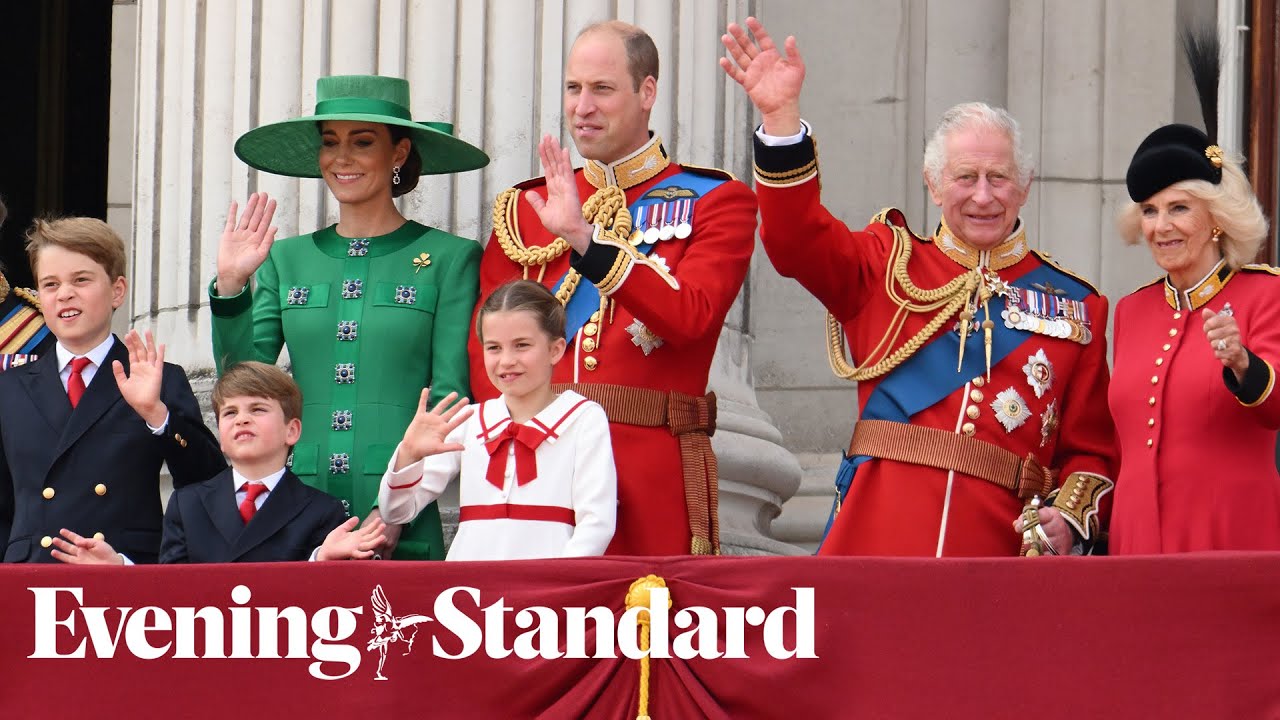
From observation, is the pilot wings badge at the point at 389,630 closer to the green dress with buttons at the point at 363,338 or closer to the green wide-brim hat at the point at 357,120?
the green dress with buttons at the point at 363,338

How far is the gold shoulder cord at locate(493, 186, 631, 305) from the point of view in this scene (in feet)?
17.2

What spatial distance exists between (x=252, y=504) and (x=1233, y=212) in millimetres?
2115

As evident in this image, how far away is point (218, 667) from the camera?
14.1 feet

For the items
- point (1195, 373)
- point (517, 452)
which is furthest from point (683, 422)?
point (1195, 373)

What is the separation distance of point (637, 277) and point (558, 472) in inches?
16.8

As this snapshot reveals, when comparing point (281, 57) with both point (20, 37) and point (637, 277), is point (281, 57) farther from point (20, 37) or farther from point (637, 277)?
point (20, 37)

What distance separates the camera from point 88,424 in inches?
203

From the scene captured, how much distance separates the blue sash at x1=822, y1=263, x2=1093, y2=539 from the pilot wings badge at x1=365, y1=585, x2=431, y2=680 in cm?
129

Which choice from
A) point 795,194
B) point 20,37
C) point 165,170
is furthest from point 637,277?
point 20,37

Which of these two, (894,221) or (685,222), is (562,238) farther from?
(894,221)

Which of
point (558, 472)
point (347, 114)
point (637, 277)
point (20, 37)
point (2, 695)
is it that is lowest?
point (2, 695)

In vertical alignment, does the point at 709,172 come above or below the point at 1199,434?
above

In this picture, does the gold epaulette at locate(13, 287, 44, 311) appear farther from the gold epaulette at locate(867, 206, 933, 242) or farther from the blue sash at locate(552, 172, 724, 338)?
the gold epaulette at locate(867, 206, 933, 242)

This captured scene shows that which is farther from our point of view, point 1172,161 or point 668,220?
point 668,220
